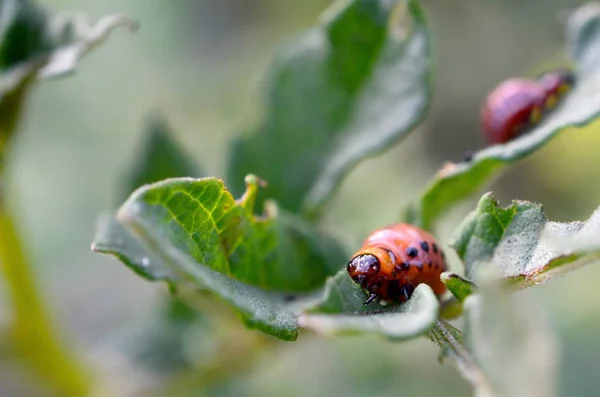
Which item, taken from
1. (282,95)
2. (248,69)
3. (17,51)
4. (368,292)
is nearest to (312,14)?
(248,69)

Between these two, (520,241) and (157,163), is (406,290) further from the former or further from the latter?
(157,163)

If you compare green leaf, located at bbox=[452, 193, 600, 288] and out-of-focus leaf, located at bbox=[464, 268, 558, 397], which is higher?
out-of-focus leaf, located at bbox=[464, 268, 558, 397]

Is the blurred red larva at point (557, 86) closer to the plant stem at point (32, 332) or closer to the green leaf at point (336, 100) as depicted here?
the green leaf at point (336, 100)

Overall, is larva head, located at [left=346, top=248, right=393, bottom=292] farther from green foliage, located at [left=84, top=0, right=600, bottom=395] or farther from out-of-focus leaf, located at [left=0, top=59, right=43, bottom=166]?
out-of-focus leaf, located at [left=0, top=59, right=43, bottom=166]

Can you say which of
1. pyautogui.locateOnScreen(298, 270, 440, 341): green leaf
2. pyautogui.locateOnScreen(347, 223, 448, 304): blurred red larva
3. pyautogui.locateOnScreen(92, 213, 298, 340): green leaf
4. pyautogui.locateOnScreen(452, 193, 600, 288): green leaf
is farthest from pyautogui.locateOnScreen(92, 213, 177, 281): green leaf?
pyautogui.locateOnScreen(452, 193, 600, 288): green leaf

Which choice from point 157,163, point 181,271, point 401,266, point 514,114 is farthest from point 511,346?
point 157,163

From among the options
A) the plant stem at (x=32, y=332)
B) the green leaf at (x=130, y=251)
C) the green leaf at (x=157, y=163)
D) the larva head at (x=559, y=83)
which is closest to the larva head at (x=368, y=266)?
the green leaf at (x=130, y=251)

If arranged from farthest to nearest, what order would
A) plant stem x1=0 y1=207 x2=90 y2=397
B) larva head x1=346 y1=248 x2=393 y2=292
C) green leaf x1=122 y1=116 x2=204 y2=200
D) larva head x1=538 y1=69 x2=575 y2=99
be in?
green leaf x1=122 y1=116 x2=204 y2=200
plant stem x1=0 y1=207 x2=90 y2=397
larva head x1=538 y1=69 x2=575 y2=99
larva head x1=346 y1=248 x2=393 y2=292
